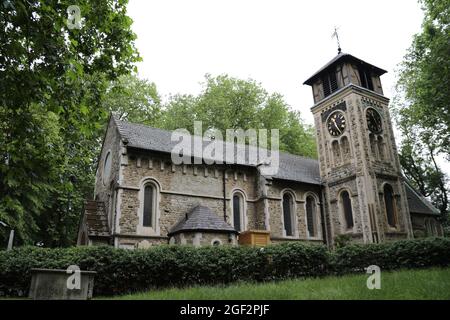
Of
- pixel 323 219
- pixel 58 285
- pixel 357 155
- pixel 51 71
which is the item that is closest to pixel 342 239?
pixel 323 219

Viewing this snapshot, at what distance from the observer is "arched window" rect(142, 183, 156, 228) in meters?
16.4

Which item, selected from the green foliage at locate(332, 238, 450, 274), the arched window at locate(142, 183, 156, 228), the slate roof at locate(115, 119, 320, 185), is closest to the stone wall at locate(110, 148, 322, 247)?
the arched window at locate(142, 183, 156, 228)

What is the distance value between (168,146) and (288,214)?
8.43 meters

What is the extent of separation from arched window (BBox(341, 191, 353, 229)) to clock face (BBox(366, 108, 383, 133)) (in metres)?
4.75

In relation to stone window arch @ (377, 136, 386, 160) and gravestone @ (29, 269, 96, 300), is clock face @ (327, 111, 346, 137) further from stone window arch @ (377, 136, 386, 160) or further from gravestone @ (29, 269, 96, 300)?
gravestone @ (29, 269, 96, 300)

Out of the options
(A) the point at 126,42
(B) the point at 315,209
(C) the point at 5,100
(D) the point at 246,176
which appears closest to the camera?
(C) the point at 5,100

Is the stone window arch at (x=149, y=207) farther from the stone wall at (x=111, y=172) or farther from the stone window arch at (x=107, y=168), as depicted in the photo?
the stone window arch at (x=107, y=168)

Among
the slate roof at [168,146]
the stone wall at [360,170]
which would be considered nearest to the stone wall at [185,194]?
the slate roof at [168,146]

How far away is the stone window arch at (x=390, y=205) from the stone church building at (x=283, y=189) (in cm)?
7
